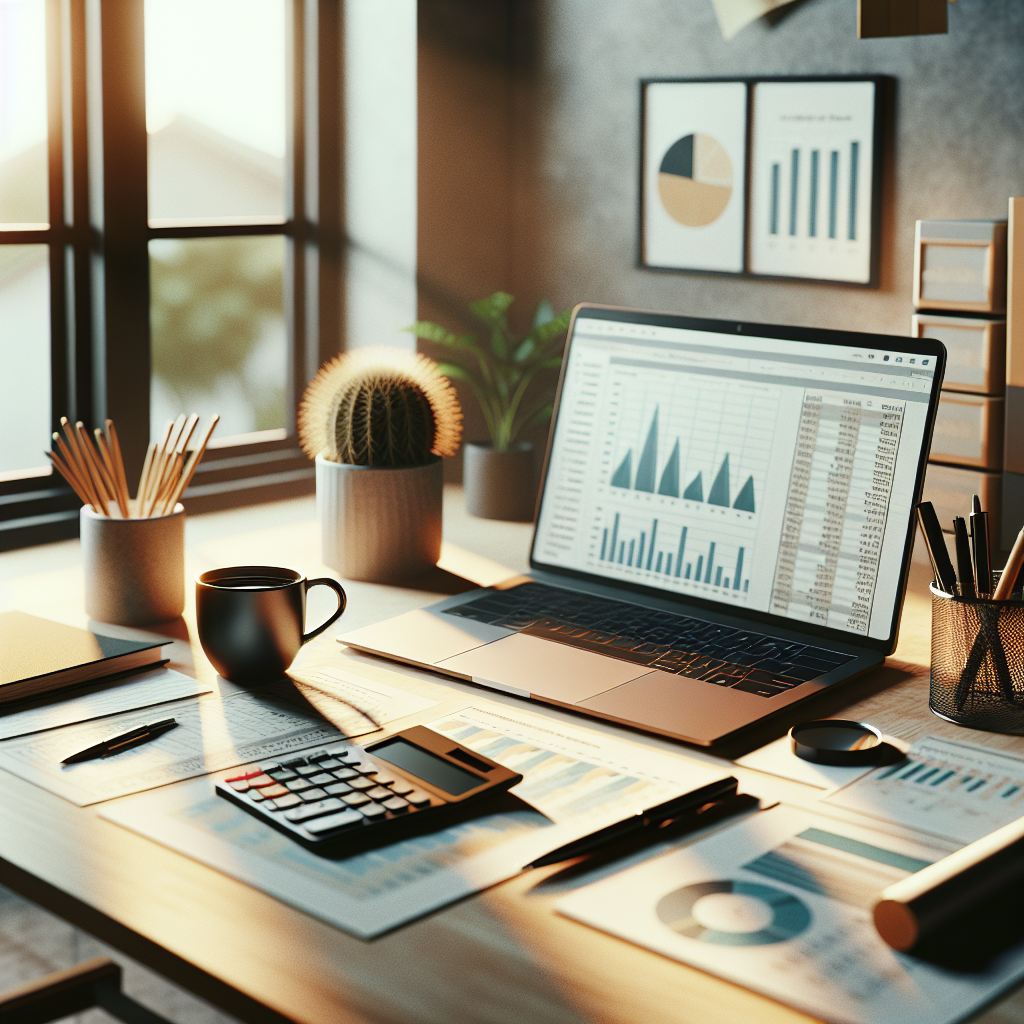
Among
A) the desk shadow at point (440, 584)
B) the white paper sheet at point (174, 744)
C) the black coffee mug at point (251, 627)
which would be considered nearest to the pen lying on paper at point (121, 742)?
the white paper sheet at point (174, 744)

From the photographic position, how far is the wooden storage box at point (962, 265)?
1628mm

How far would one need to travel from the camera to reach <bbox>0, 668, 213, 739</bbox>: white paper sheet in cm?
102

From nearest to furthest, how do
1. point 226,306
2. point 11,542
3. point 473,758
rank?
point 473,758
point 11,542
point 226,306

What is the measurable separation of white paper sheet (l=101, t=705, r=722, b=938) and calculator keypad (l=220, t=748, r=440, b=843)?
13mm

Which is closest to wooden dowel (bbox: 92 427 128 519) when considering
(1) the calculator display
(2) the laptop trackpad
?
(2) the laptop trackpad

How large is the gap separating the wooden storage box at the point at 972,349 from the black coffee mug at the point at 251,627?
938mm

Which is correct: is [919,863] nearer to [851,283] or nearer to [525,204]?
[851,283]

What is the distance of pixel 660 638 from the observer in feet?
3.95

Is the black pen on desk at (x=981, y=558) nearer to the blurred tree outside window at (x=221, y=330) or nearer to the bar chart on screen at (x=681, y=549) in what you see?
the bar chart on screen at (x=681, y=549)

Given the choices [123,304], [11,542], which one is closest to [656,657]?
[11,542]

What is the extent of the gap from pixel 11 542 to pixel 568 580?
32.9 inches

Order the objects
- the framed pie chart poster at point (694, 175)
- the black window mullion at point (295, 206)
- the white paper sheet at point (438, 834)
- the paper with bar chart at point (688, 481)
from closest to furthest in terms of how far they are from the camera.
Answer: the white paper sheet at point (438, 834) → the paper with bar chart at point (688, 481) → the framed pie chart poster at point (694, 175) → the black window mullion at point (295, 206)

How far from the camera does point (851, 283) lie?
2027 mm

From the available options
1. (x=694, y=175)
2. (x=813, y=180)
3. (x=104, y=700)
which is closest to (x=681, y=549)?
(x=104, y=700)
